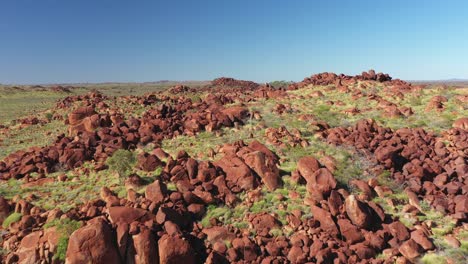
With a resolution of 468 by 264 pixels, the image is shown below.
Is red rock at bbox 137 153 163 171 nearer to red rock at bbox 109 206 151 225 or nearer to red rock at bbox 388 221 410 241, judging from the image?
red rock at bbox 109 206 151 225

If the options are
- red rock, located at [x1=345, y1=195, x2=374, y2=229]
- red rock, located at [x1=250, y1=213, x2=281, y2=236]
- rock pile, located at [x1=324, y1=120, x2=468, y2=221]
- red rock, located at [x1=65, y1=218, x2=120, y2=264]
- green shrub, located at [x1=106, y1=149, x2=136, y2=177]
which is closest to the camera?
red rock, located at [x1=65, y1=218, x2=120, y2=264]

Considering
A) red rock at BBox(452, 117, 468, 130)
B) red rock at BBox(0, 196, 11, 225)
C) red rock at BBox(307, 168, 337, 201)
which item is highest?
red rock at BBox(452, 117, 468, 130)

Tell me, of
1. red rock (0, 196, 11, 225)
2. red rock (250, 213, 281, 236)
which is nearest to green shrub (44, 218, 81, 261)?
red rock (0, 196, 11, 225)

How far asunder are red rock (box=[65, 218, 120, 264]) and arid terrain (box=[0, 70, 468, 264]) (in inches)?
1.2

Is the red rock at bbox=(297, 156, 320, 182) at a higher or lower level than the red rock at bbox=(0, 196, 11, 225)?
higher

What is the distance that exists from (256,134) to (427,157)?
8640 mm

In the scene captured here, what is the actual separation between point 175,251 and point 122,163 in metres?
6.92

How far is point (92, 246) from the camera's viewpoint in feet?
34.3

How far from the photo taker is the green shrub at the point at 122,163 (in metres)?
16.4

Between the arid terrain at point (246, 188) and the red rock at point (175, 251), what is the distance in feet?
0.12

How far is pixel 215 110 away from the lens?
24375 mm

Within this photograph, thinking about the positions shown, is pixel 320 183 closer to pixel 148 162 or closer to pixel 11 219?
pixel 148 162

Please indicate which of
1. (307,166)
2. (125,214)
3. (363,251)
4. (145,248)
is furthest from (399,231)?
(125,214)

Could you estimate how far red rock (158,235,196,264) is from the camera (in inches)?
425
